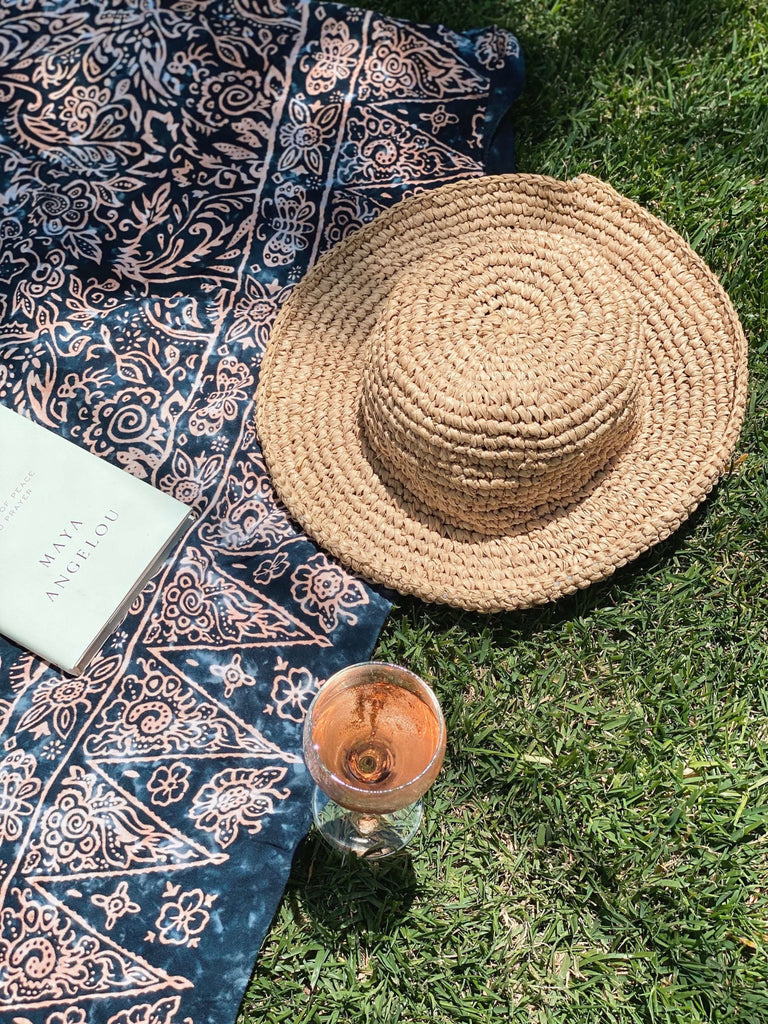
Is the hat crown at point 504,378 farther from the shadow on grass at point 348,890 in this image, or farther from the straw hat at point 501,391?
the shadow on grass at point 348,890

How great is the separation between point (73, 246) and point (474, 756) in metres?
1.27

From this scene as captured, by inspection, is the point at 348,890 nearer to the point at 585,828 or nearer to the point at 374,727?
the point at 374,727

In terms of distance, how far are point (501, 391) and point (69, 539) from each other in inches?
31.7

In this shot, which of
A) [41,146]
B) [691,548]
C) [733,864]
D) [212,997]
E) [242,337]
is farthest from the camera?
[41,146]

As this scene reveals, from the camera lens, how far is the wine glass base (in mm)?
1488

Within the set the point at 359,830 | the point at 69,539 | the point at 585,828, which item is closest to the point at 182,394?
the point at 69,539

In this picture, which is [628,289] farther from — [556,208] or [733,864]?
[733,864]

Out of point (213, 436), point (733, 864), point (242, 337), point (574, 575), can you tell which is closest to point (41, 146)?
point (242, 337)

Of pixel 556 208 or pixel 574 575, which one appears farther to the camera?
pixel 556 208

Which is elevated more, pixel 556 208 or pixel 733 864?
pixel 556 208

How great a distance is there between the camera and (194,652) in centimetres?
159

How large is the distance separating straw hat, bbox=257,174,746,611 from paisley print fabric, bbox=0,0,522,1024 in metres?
0.13

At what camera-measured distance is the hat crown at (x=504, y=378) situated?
1413 mm

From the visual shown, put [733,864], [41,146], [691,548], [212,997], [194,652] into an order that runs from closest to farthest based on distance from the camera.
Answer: [212,997], [733,864], [194,652], [691,548], [41,146]
